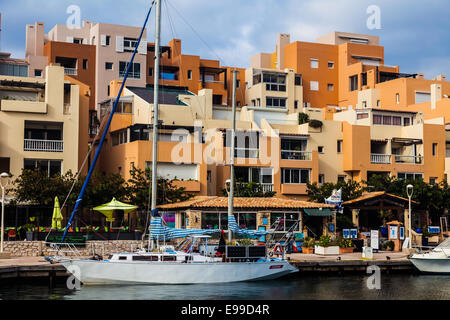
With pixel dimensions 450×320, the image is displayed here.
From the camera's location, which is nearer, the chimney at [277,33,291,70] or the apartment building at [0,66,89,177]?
the apartment building at [0,66,89,177]

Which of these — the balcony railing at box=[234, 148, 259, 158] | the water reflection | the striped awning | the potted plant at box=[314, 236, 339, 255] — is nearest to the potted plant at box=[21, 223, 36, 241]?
the water reflection

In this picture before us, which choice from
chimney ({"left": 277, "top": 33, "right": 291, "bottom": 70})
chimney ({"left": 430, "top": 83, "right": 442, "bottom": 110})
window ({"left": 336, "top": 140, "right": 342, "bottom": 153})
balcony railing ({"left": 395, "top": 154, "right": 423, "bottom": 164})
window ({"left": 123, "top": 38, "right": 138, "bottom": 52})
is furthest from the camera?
chimney ({"left": 277, "top": 33, "right": 291, "bottom": 70})

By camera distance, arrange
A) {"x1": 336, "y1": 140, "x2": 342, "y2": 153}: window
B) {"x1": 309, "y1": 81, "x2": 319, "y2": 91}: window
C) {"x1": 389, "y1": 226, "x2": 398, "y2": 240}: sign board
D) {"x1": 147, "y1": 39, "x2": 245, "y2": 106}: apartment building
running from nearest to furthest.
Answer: {"x1": 389, "y1": 226, "x2": 398, "y2": 240}: sign board < {"x1": 336, "y1": 140, "x2": 342, "y2": 153}: window < {"x1": 147, "y1": 39, "x2": 245, "y2": 106}: apartment building < {"x1": 309, "y1": 81, "x2": 319, "y2": 91}: window

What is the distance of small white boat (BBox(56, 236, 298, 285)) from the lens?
3356 cm

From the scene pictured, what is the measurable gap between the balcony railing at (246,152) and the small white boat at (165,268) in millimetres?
22822

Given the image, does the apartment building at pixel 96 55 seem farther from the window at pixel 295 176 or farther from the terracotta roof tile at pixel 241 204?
the terracotta roof tile at pixel 241 204

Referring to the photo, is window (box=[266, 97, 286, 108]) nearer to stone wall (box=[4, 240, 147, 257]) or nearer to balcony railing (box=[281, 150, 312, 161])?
balcony railing (box=[281, 150, 312, 161])

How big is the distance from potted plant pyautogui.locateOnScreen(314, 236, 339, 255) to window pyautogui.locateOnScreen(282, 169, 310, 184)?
1462 cm

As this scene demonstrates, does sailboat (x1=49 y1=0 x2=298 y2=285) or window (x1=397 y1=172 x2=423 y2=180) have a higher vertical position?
window (x1=397 y1=172 x2=423 y2=180)

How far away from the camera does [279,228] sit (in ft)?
150

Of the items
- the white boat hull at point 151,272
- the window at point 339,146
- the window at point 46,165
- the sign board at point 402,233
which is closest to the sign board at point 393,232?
the sign board at point 402,233

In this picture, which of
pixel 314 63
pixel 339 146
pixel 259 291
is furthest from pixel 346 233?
pixel 314 63

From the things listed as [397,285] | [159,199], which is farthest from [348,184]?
[397,285]
